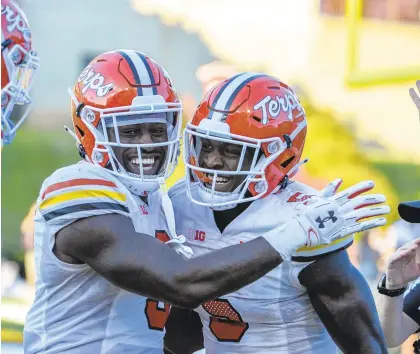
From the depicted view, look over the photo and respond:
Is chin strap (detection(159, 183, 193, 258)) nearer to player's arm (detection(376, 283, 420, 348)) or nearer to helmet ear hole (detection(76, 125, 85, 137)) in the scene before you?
helmet ear hole (detection(76, 125, 85, 137))

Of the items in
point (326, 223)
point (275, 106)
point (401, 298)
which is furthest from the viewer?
point (401, 298)

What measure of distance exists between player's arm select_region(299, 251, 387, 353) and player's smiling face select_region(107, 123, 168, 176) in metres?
0.51

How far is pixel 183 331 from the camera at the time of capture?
2.79 metres

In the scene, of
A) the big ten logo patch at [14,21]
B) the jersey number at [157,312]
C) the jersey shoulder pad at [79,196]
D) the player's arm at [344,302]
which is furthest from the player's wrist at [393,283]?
the big ten logo patch at [14,21]

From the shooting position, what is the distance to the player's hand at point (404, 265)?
102 inches

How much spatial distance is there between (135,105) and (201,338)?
78 cm

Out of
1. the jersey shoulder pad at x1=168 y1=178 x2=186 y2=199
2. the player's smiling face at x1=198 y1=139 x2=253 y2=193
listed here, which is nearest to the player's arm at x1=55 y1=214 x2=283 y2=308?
the player's smiling face at x1=198 y1=139 x2=253 y2=193

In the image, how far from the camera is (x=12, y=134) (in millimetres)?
3125

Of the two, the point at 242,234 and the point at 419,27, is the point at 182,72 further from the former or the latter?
the point at 242,234

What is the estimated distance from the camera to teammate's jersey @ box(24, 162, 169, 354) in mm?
2318

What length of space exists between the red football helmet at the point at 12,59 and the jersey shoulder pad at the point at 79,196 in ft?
2.57

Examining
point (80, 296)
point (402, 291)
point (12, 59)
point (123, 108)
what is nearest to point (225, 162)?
point (123, 108)

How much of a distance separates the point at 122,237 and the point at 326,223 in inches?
20.0

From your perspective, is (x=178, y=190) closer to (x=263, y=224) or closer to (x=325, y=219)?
(x=263, y=224)
